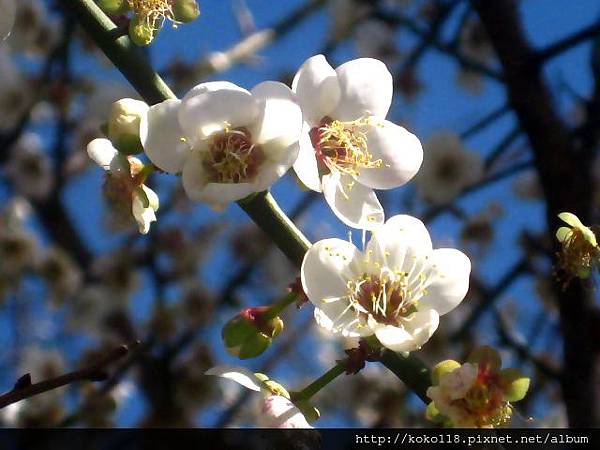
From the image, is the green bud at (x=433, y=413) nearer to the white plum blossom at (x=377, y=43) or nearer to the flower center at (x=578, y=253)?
the flower center at (x=578, y=253)

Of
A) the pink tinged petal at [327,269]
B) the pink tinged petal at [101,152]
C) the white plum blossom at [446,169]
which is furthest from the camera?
the white plum blossom at [446,169]

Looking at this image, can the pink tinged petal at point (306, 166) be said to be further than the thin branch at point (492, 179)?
No

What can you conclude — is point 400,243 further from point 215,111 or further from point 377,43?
point 377,43

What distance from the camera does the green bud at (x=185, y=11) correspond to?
2.76 ft

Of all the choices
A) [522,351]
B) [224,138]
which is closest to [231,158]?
[224,138]

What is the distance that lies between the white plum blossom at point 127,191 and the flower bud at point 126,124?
38 millimetres

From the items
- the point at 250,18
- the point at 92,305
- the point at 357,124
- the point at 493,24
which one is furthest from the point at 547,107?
the point at 92,305

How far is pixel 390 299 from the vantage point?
2.66ft

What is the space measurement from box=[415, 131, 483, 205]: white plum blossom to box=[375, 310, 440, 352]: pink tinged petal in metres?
1.80

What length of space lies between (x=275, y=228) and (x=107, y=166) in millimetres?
208

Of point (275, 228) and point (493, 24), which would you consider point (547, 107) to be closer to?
point (493, 24)

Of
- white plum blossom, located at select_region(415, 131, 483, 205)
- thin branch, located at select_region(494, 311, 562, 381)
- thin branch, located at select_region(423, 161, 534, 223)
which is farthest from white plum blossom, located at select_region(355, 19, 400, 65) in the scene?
thin branch, located at select_region(494, 311, 562, 381)

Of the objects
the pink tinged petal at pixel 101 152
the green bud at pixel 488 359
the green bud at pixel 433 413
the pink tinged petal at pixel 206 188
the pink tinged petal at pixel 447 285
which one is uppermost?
the pink tinged petal at pixel 101 152

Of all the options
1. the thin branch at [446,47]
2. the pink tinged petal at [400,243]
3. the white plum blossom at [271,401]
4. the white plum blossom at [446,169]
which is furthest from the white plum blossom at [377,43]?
the white plum blossom at [271,401]
